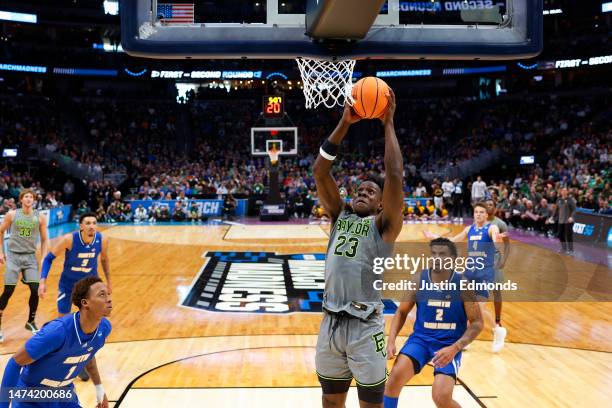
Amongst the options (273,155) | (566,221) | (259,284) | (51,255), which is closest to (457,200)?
(273,155)

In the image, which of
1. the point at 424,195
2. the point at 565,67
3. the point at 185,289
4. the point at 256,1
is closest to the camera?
the point at 256,1

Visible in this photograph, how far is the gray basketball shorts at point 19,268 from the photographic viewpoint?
7.79m

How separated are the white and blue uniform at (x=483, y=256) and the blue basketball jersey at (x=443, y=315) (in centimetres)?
275

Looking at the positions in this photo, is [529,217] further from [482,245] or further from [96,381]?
[96,381]

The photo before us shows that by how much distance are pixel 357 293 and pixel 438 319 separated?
4.57 ft

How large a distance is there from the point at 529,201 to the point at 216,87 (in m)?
21.0

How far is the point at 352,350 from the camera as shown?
139 inches

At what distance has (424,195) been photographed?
26297 mm

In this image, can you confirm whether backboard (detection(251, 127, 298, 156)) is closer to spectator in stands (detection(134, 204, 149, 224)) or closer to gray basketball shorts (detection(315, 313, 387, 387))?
spectator in stands (detection(134, 204, 149, 224))

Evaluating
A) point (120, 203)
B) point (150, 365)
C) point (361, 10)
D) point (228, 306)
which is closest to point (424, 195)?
point (120, 203)

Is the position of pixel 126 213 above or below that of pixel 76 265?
below

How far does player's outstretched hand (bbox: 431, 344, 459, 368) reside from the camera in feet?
14.4

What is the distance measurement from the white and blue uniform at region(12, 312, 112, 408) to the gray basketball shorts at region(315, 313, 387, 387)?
58.7 inches

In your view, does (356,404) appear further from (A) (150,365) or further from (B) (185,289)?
(B) (185,289)
